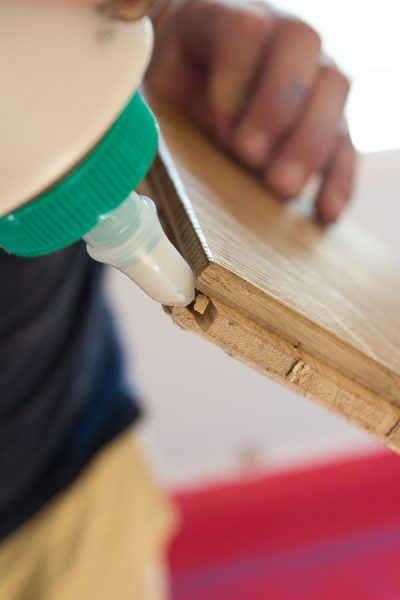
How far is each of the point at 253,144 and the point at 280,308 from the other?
0.24 m

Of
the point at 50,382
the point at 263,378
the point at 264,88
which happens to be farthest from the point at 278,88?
the point at 263,378

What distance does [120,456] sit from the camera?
18.3 inches

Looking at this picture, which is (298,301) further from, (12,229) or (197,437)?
(197,437)

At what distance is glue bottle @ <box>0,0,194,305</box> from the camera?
167 mm

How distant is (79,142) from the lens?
170 millimetres

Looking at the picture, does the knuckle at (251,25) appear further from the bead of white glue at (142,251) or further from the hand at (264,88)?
the bead of white glue at (142,251)

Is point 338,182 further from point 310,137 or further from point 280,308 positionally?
point 280,308

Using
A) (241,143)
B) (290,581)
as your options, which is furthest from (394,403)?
(290,581)

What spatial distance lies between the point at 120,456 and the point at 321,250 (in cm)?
21

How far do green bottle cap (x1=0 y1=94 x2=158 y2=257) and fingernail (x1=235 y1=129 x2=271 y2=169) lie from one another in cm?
22

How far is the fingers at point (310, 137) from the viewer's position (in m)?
0.41

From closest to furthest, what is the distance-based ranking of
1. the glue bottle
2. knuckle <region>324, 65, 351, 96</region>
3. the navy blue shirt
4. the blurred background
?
the glue bottle
the navy blue shirt
knuckle <region>324, 65, 351, 96</region>
the blurred background

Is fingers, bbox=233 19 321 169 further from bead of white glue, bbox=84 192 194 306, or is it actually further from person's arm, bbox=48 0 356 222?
bead of white glue, bbox=84 192 194 306

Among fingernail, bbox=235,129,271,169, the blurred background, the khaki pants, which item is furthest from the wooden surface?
the blurred background
